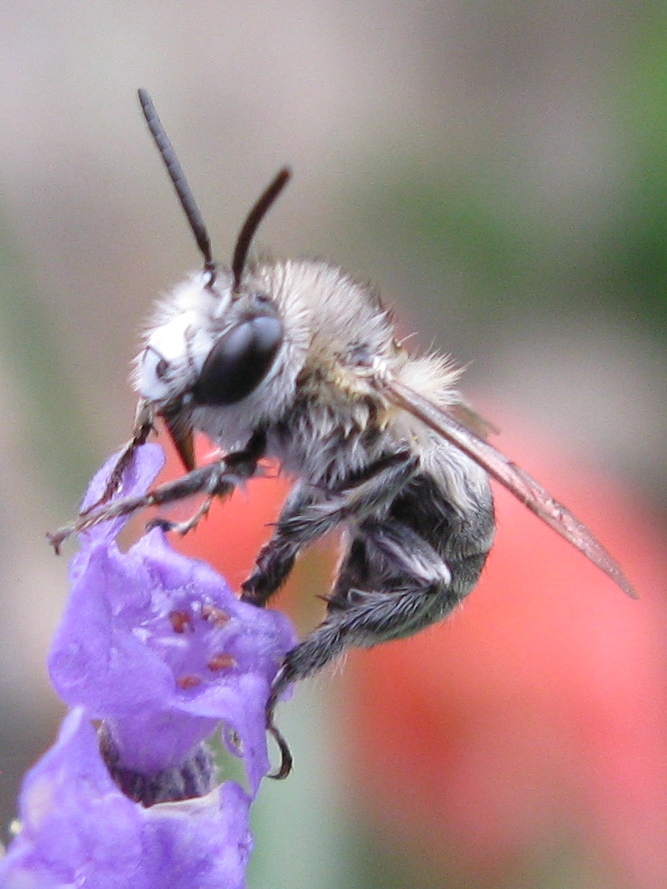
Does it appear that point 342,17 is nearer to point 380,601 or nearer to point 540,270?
point 540,270

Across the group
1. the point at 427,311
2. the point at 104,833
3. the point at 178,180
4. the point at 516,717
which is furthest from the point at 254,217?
the point at 427,311

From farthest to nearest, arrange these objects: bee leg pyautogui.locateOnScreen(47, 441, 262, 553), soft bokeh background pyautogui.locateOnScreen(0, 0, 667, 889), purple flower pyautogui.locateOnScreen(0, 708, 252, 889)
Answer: soft bokeh background pyautogui.locateOnScreen(0, 0, 667, 889) < bee leg pyautogui.locateOnScreen(47, 441, 262, 553) < purple flower pyautogui.locateOnScreen(0, 708, 252, 889)

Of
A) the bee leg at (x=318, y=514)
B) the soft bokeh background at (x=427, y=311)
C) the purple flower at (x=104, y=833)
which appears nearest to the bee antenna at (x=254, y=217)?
the bee leg at (x=318, y=514)

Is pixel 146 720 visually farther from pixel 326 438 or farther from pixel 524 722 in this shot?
pixel 524 722

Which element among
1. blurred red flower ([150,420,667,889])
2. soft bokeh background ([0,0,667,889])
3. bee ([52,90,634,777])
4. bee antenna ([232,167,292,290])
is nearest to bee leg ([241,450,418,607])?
bee ([52,90,634,777])

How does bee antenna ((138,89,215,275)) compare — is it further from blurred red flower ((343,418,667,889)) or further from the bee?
blurred red flower ((343,418,667,889))

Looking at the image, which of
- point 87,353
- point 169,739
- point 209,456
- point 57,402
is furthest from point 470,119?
point 169,739

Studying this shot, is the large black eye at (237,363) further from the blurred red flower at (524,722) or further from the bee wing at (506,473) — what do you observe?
the blurred red flower at (524,722)
